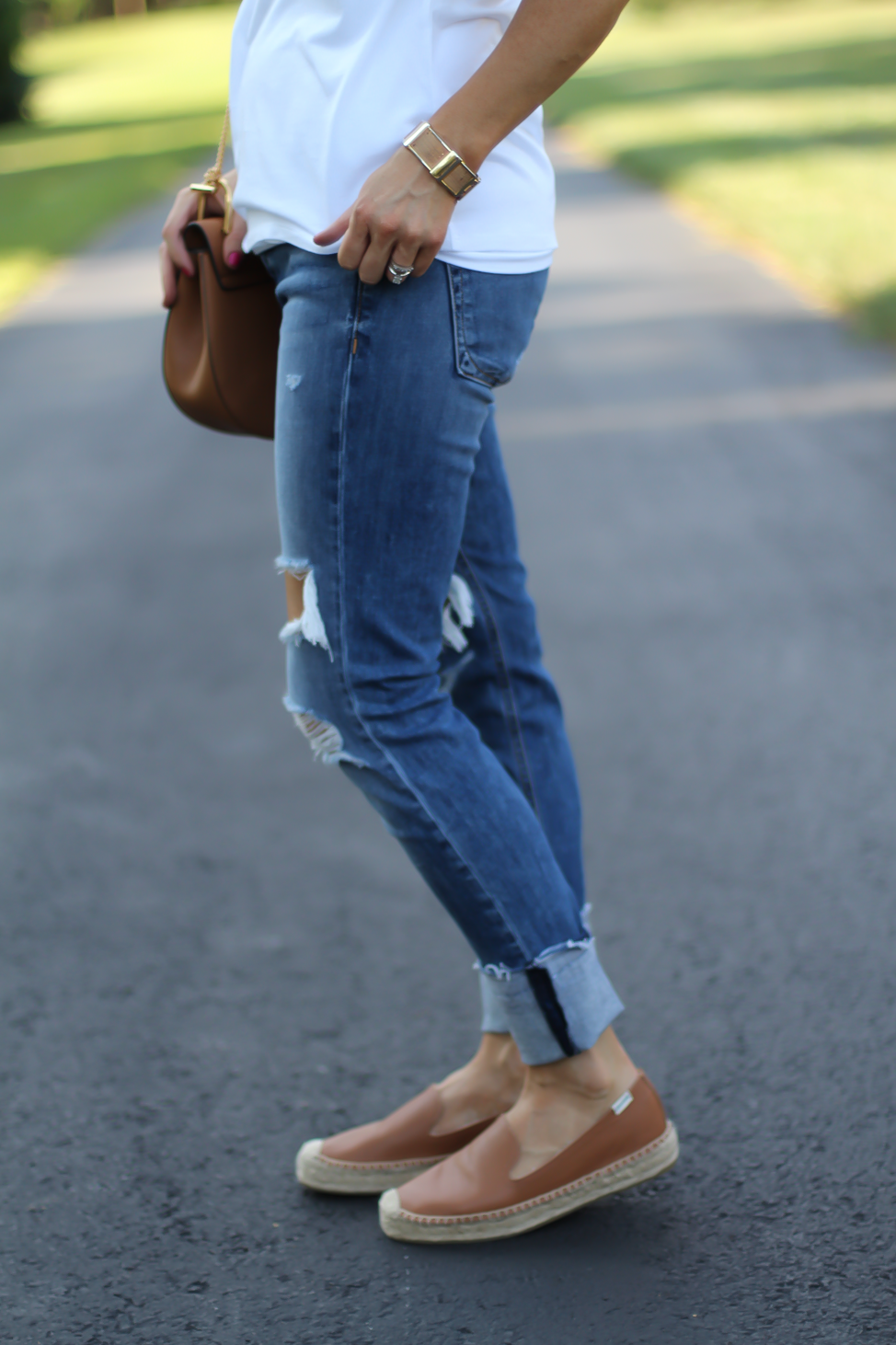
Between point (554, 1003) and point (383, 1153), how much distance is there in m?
0.35

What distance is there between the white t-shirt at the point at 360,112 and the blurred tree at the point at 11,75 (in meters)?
35.0

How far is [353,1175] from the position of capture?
1850 millimetres

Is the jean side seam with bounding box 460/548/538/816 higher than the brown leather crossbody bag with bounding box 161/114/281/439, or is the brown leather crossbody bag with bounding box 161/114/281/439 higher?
the brown leather crossbody bag with bounding box 161/114/281/439

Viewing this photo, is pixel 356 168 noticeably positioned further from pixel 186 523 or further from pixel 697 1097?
pixel 186 523

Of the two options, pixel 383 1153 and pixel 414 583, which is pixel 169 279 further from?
pixel 383 1153

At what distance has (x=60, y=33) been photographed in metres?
73.2

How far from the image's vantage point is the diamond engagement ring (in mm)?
1471

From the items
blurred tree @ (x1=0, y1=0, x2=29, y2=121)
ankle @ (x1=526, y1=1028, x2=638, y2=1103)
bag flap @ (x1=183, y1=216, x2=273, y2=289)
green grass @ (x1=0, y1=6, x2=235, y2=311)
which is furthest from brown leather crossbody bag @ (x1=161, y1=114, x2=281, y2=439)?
blurred tree @ (x1=0, y1=0, x2=29, y2=121)

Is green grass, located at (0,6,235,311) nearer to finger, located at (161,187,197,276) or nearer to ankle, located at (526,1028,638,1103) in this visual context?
finger, located at (161,187,197,276)

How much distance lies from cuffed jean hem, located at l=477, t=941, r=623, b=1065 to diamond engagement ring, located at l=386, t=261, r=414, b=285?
0.77 meters

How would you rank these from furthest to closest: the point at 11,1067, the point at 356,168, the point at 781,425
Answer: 1. the point at 781,425
2. the point at 11,1067
3. the point at 356,168

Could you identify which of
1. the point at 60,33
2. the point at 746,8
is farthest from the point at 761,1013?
the point at 60,33

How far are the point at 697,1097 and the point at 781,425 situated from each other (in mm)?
4288

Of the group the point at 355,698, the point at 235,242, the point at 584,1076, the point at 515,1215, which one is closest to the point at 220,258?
the point at 235,242
